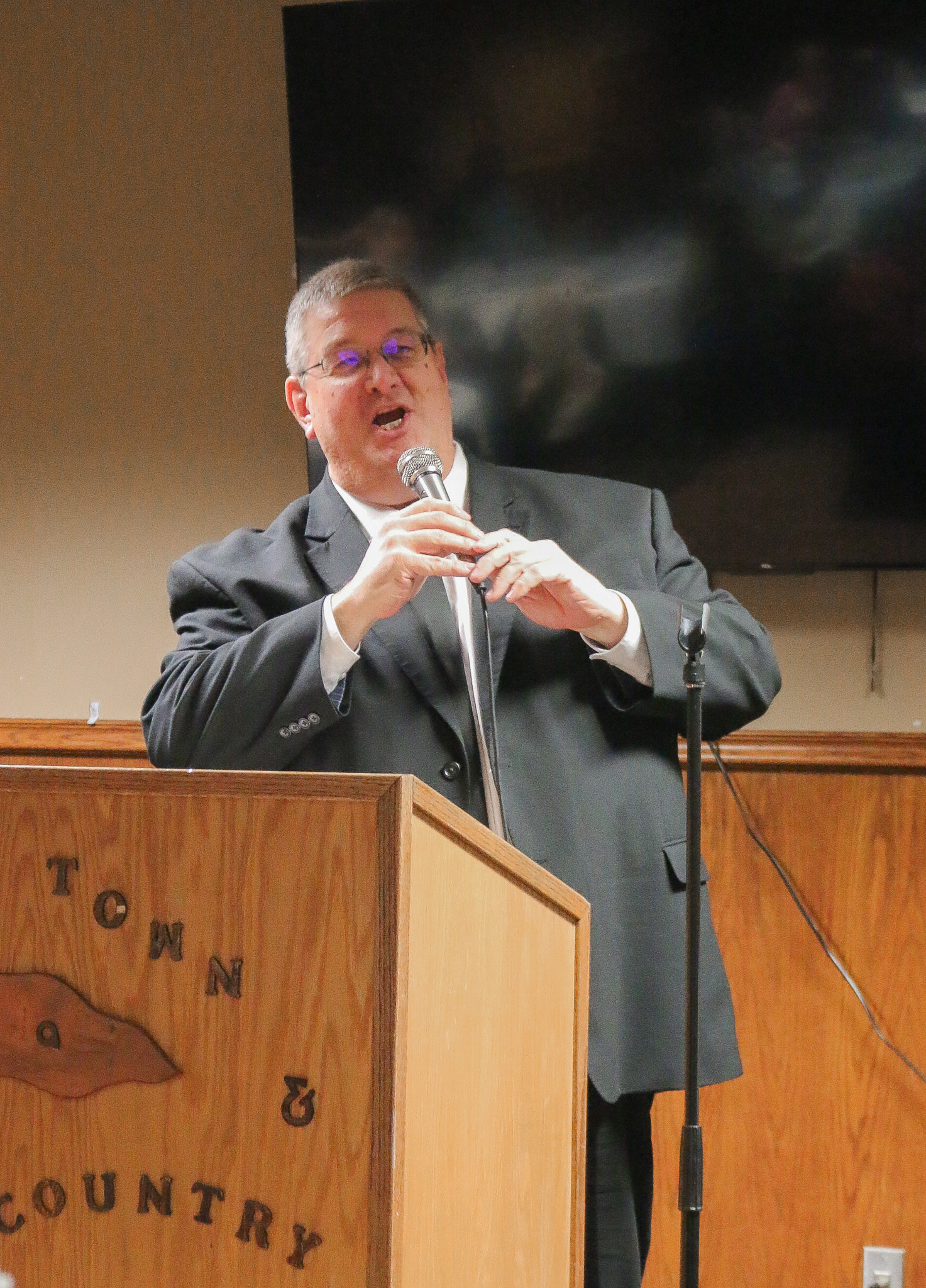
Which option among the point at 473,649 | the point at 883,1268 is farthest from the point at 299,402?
the point at 883,1268

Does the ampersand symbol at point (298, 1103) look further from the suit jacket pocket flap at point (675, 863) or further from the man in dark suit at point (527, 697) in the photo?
the suit jacket pocket flap at point (675, 863)

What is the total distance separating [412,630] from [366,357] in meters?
0.43

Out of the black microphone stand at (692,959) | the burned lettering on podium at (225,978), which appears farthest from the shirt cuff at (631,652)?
the burned lettering on podium at (225,978)

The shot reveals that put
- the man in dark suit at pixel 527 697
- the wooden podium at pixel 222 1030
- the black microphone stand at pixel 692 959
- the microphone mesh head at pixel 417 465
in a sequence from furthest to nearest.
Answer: the microphone mesh head at pixel 417 465, the man in dark suit at pixel 527 697, the black microphone stand at pixel 692 959, the wooden podium at pixel 222 1030

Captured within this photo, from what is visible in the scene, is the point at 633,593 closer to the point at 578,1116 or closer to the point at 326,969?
the point at 578,1116

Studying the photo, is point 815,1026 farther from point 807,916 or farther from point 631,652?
point 631,652

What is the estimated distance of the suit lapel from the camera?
1645 mm

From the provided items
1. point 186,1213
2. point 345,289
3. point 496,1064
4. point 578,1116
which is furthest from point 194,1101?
point 345,289

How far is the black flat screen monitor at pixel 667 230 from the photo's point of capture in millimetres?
2297

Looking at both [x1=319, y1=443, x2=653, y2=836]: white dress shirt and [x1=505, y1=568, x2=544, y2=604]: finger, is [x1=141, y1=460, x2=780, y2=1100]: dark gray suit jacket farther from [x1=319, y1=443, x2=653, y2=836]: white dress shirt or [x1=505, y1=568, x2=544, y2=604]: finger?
[x1=505, y1=568, x2=544, y2=604]: finger

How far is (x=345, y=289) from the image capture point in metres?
1.89

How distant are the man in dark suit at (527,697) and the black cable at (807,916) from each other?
0.71 m

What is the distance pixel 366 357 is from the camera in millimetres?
1849

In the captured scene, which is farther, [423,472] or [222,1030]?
[423,472]
